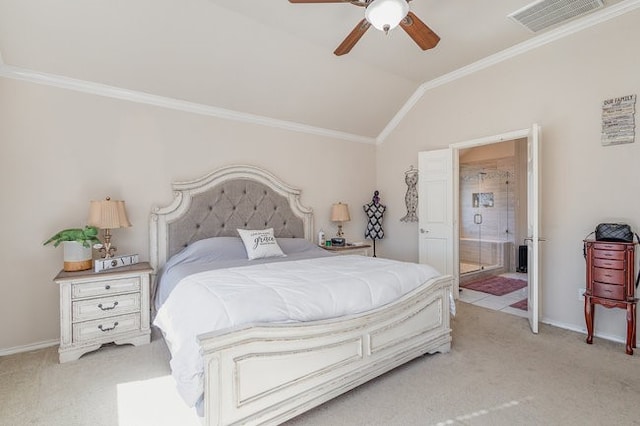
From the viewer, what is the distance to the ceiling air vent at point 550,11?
273 centimetres

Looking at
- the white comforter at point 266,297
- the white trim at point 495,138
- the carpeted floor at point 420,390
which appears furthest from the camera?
the white trim at point 495,138

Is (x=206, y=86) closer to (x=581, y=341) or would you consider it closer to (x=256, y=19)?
(x=256, y=19)

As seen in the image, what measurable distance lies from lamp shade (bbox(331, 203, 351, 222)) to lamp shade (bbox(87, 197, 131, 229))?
2608 mm

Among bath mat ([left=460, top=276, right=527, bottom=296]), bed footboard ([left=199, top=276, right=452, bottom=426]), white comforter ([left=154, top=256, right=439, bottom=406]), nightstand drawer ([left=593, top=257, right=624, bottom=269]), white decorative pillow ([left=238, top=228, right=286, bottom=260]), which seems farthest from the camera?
bath mat ([left=460, top=276, right=527, bottom=296])

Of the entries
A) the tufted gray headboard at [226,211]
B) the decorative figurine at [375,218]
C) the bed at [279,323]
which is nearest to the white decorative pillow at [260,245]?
the bed at [279,323]

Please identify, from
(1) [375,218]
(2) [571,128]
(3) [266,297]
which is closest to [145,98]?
(3) [266,297]

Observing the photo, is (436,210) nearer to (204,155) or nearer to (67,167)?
(204,155)

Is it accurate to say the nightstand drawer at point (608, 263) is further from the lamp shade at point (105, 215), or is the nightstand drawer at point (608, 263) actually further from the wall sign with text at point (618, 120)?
the lamp shade at point (105, 215)

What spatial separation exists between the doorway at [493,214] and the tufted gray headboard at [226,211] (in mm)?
→ 3026

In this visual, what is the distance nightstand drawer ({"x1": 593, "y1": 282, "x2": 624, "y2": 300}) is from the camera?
103 inches

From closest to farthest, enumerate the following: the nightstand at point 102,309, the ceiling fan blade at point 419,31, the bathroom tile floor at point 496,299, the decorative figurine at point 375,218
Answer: the ceiling fan blade at point 419,31
the nightstand at point 102,309
the bathroom tile floor at point 496,299
the decorative figurine at point 375,218

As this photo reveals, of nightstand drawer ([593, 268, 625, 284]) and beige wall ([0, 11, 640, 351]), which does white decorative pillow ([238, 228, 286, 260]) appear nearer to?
beige wall ([0, 11, 640, 351])

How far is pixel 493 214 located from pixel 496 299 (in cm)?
269

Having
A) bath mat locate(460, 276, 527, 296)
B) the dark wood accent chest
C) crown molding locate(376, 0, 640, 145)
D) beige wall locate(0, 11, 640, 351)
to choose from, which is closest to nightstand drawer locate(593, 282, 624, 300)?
the dark wood accent chest
